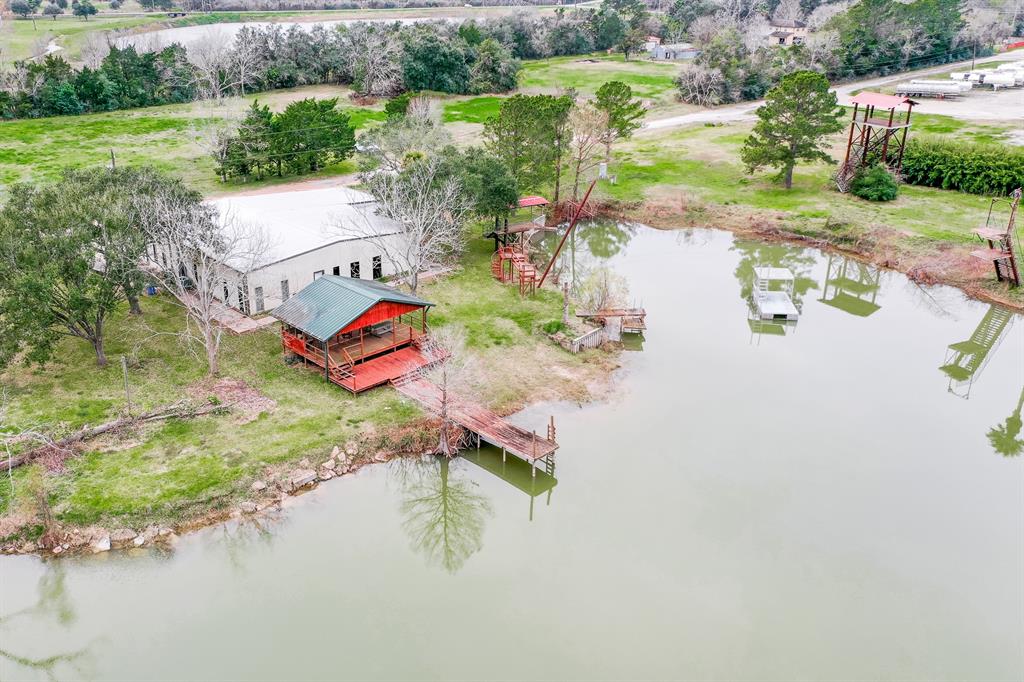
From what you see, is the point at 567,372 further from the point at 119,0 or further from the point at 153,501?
the point at 119,0

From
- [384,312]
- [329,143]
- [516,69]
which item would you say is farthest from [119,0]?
[384,312]

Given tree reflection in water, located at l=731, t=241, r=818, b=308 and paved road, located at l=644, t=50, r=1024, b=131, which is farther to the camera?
paved road, located at l=644, t=50, r=1024, b=131

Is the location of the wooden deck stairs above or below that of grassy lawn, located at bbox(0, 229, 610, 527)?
above

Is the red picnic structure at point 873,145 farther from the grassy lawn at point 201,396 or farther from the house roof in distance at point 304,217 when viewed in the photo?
the house roof in distance at point 304,217

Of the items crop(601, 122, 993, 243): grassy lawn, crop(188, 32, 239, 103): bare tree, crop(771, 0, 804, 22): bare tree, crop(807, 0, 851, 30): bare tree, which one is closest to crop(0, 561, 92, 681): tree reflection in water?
crop(601, 122, 993, 243): grassy lawn

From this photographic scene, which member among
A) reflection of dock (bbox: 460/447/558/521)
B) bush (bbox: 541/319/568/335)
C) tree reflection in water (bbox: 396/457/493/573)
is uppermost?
bush (bbox: 541/319/568/335)

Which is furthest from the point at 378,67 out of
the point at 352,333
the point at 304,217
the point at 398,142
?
the point at 352,333

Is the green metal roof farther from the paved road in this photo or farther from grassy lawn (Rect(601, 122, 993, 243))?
the paved road

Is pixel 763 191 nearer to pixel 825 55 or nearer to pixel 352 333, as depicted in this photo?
pixel 352 333
